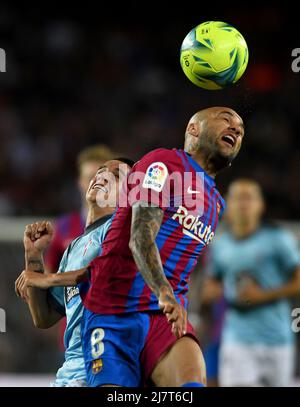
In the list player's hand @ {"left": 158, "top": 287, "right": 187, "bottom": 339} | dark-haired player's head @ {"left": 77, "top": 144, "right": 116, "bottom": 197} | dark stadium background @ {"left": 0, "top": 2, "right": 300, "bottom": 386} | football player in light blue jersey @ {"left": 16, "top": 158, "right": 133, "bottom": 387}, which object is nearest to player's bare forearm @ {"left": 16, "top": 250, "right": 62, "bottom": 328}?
football player in light blue jersey @ {"left": 16, "top": 158, "right": 133, "bottom": 387}

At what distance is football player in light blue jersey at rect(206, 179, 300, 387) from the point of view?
27.5 feet

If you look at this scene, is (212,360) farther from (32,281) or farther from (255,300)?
(32,281)

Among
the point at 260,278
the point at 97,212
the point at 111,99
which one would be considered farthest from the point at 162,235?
the point at 111,99

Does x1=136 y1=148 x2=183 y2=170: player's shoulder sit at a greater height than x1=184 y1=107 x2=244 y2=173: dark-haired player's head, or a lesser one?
lesser

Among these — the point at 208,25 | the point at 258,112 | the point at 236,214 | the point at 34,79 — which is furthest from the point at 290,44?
the point at 208,25

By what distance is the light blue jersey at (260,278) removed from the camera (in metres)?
8.40

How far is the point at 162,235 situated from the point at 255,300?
12.9 feet

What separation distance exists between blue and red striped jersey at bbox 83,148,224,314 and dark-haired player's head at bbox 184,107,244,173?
85 mm

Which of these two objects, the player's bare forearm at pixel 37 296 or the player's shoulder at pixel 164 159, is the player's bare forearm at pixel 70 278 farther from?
the player's shoulder at pixel 164 159

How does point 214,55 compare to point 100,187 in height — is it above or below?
above

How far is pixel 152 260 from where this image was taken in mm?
4199

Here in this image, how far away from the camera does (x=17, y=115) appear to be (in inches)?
543

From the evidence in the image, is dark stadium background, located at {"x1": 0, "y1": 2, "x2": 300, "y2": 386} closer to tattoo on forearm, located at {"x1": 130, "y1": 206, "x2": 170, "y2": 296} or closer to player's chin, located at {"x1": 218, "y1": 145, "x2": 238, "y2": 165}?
player's chin, located at {"x1": 218, "y1": 145, "x2": 238, "y2": 165}

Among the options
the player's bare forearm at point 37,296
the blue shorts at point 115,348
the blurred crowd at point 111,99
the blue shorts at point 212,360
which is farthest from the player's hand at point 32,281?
the blurred crowd at point 111,99
